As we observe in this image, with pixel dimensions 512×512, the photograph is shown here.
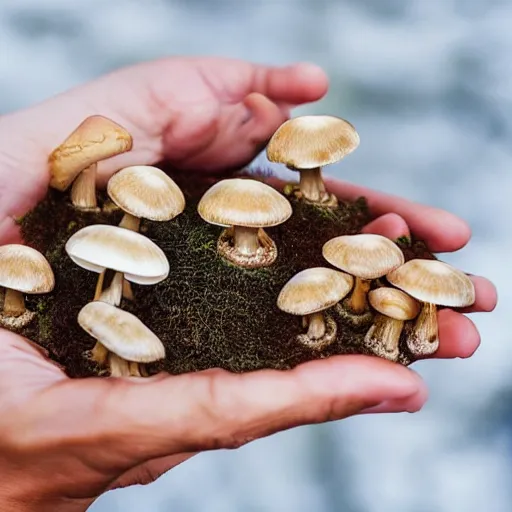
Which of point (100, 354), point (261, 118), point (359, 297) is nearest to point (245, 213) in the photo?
point (359, 297)

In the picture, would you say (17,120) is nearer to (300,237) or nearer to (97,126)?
(97,126)

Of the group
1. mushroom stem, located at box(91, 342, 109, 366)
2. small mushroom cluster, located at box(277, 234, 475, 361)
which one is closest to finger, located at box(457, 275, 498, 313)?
small mushroom cluster, located at box(277, 234, 475, 361)

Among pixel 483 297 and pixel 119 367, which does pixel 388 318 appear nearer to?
pixel 483 297

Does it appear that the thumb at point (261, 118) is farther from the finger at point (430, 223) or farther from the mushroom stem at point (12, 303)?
the mushroom stem at point (12, 303)

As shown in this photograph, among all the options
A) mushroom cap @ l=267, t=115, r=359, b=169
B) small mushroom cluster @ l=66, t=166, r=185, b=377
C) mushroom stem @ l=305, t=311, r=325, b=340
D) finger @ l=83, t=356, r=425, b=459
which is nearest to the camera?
finger @ l=83, t=356, r=425, b=459

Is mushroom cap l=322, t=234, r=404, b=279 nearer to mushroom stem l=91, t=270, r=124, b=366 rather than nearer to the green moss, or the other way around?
the green moss

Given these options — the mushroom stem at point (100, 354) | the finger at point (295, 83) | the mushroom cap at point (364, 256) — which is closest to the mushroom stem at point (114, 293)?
the mushroom stem at point (100, 354)
